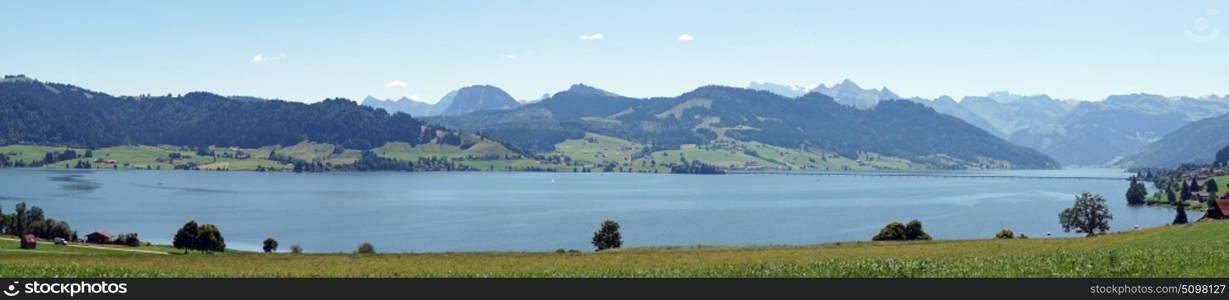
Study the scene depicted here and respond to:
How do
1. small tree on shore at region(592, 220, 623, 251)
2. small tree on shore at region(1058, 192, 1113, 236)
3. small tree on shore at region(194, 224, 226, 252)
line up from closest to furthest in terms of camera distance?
small tree on shore at region(194, 224, 226, 252), small tree on shore at region(592, 220, 623, 251), small tree on shore at region(1058, 192, 1113, 236)

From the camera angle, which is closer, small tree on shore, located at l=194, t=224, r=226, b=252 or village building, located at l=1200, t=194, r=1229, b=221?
village building, located at l=1200, t=194, r=1229, b=221

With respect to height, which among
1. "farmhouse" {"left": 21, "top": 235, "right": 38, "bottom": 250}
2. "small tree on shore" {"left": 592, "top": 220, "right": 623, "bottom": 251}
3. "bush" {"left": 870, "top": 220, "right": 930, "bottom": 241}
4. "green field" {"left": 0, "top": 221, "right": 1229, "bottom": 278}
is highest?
"green field" {"left": 0, "top": 221, "right": 1229, "bottom": 278}

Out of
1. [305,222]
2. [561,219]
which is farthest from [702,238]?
[305,222]

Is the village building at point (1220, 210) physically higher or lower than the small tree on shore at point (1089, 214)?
higher

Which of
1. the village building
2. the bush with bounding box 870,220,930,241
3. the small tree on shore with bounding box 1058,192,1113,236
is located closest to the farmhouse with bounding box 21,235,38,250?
the bush with bounding box 870,220,930,241

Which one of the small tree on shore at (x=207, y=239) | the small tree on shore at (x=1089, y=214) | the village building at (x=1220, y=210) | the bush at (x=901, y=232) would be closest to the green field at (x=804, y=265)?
Result: the bush at (x=901, y=232)

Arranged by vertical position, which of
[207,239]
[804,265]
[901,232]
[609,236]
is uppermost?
[804,265]

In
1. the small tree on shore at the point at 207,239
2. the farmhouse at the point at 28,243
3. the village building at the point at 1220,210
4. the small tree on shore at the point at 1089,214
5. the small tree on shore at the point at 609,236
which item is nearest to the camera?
the village building at the point at 1220,210

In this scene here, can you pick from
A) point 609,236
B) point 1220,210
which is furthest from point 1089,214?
point 609,236

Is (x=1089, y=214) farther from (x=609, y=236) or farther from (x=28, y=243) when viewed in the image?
(x=28, y=243)

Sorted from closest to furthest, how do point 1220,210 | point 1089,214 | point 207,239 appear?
point 1220,210, point 207,239, point 1089,214

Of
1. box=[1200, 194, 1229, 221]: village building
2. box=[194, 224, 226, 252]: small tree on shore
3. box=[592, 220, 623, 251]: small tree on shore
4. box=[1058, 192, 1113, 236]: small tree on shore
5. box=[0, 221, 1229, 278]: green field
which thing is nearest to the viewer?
box=[0, 221, 1229, 278]: green field

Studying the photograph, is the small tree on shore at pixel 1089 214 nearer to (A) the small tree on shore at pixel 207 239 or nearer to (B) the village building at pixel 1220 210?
(B) the village building at pixel 1220 210

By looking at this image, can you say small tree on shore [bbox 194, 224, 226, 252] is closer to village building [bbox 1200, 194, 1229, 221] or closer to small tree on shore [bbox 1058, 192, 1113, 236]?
village building [bbox 1200, 194, 1229, 221]
